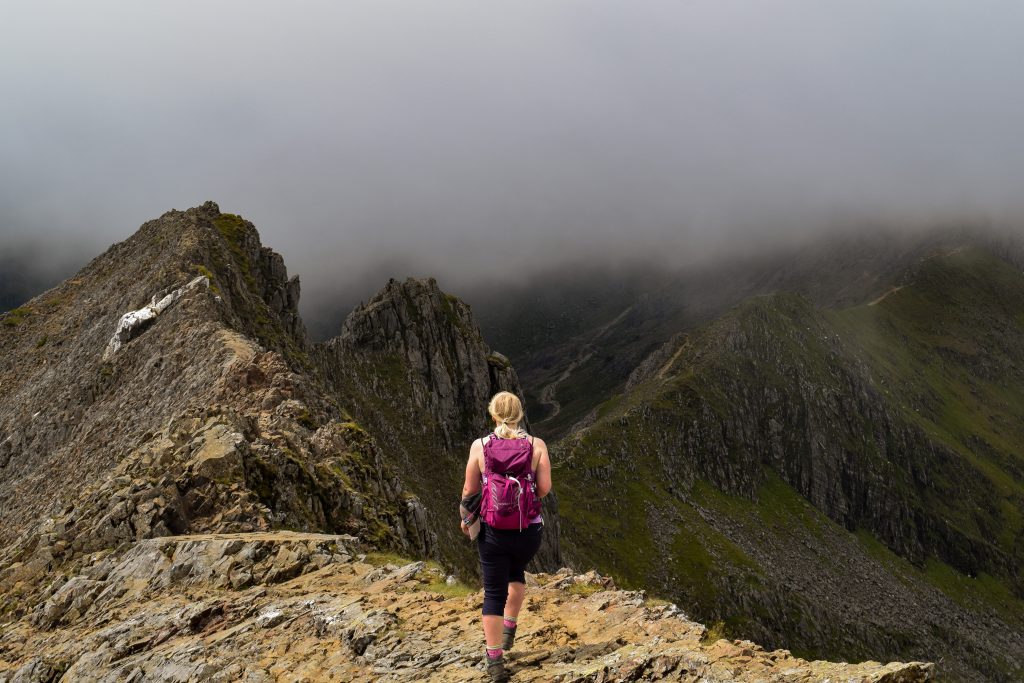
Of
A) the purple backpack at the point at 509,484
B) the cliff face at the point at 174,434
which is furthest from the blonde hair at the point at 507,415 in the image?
the cliff face at the point at 174,434

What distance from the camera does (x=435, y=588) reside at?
50.9ft

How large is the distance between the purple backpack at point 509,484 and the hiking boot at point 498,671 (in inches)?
84.2

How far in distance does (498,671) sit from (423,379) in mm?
102050

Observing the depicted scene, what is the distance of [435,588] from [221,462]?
10809 millimetres

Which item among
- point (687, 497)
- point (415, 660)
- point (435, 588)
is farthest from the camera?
point (687, 497)

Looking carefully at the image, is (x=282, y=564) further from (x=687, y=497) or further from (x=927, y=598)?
(x=927, y=598)

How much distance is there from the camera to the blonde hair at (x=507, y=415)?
10.2 m

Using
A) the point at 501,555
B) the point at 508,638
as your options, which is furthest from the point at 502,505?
the point at 508,638

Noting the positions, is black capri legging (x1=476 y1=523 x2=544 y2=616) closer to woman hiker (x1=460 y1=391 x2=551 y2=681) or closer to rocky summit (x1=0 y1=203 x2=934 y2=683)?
woman hiker (x1=460 y1=391 x2=551 y2=681)

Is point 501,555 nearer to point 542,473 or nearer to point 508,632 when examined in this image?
point 542,473

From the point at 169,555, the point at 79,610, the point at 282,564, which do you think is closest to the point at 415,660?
the point at 282,564

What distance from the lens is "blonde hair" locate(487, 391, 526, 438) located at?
33.5ft

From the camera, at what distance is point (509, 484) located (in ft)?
32.7

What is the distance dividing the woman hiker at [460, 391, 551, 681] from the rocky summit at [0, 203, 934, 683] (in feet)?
3.74
